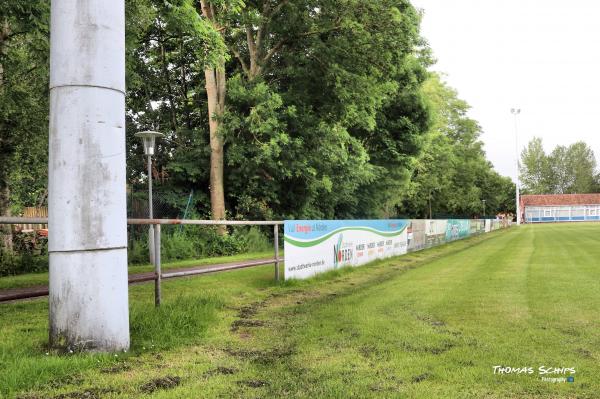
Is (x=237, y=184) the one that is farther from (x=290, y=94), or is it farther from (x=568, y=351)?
(x=568, y=351)

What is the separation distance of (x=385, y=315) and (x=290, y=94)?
15.4 meters

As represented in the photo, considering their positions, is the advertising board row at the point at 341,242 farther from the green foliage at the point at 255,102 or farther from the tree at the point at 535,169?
the tree at the point at 535,169

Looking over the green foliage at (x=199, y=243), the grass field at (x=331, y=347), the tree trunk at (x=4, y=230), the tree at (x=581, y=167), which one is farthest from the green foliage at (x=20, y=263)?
the tree at (x=581, y=167)

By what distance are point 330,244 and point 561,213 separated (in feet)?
363

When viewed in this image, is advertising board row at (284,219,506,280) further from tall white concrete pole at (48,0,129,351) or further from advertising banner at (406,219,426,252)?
tall white concrete pole at (48,0,129,351)

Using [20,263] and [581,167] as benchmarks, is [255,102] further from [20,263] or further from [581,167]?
[581,167]

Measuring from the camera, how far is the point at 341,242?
44.7 ft

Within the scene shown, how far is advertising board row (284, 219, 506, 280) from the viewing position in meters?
10.9

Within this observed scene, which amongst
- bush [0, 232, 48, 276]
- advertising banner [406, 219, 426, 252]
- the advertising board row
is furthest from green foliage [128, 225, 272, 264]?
advertising banner [406, 219, 426, 252]

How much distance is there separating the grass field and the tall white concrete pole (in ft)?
1.05

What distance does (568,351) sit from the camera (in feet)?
15.8

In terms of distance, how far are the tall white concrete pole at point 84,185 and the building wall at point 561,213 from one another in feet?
377

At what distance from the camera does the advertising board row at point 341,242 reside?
35.9 ft

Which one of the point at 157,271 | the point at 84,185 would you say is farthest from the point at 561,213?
the point at 84,185
